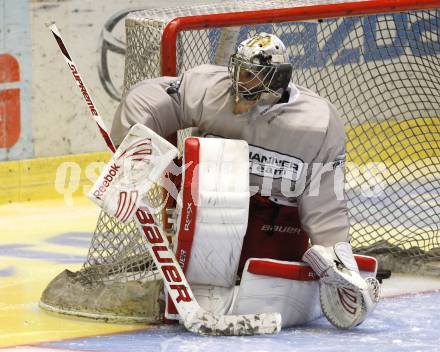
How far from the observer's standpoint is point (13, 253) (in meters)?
5.62

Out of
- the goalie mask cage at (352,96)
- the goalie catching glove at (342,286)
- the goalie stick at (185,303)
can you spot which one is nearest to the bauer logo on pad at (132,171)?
the goalie stick at (185,303)

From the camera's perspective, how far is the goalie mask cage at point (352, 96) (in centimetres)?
452

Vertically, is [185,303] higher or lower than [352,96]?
lower

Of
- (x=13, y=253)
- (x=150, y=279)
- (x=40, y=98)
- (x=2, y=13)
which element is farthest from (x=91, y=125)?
(x=150, y=279)

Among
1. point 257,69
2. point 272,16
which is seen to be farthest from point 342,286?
point 272,16

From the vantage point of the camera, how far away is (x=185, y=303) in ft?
13.6

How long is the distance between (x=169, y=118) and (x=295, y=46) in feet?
5.00

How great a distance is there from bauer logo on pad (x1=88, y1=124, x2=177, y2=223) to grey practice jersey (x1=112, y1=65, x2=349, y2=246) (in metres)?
0.14

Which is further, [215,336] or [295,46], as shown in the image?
[295,46]

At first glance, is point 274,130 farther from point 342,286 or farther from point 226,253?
point 342,286

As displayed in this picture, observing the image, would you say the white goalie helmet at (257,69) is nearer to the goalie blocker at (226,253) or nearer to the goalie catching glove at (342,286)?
the goalie blocker at (226,253)

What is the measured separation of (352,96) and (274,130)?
7.77 ft

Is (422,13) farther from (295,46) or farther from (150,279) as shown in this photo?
(150,279)

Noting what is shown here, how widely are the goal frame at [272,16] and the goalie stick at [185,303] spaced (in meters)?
0.43
